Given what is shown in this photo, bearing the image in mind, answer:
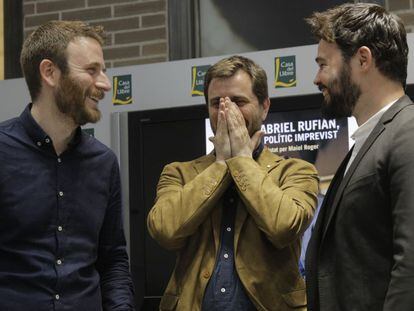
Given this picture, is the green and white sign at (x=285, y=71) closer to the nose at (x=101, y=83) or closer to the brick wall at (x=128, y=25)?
the nose at (x=101, y=83)

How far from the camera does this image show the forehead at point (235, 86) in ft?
7.50

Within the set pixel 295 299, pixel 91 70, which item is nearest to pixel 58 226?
pixel 91 70

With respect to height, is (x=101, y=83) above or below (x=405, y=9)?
below

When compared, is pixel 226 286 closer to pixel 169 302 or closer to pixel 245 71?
pixel 169 302

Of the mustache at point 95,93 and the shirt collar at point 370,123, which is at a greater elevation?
the mustache at point 95,93

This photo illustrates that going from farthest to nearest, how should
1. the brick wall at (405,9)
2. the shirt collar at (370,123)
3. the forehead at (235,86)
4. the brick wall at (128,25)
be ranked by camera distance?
1. the brick wall at (128,25)
2. the brick wall at (405,9)
3. the forehead at (235,86)
4. the shirt collar at (370,123)

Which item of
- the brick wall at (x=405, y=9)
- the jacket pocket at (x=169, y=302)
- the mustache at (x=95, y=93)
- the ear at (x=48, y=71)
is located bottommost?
the jacket pocket at (x=169, y=302)

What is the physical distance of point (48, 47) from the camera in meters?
2.16

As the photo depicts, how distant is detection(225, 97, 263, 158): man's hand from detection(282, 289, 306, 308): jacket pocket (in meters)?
0.42

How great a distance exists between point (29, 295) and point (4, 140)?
43cm

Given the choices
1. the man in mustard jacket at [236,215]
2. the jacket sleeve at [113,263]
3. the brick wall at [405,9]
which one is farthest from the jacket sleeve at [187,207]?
the brick wall at [405,9]

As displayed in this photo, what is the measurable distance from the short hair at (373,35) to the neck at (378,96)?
1.0 inches

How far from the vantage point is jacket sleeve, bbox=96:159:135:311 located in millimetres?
2164

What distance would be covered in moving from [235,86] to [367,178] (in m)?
0.68
